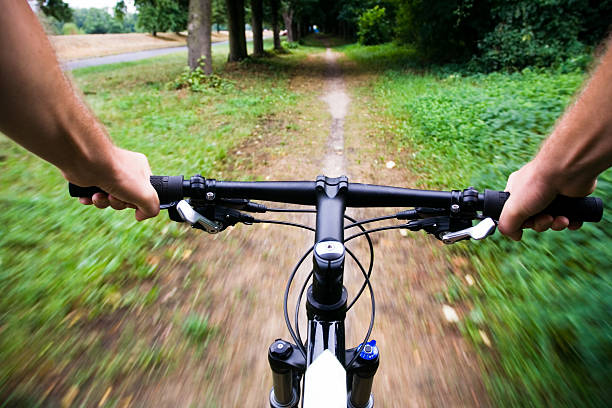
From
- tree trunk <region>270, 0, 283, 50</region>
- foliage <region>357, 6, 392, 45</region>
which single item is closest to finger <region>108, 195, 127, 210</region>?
tree trunk <region>270, 0, 283, 50</region>

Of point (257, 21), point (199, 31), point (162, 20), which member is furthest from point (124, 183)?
point (162, 20)

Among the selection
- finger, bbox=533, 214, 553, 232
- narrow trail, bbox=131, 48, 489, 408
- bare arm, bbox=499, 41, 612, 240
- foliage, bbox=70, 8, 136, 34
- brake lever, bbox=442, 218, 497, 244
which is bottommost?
narrow trail, bbox=131, 48, 489, 408

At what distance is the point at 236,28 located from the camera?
16859 millimetres

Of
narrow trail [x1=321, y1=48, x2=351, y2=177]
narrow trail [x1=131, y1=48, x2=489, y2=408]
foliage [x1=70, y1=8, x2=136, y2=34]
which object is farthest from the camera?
foliage [x1=70, y1=8, x2=136, y2=34]

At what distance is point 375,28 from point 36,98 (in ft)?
123

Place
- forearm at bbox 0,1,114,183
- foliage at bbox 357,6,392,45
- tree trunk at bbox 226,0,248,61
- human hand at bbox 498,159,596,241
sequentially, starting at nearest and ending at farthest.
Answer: forearm at bbox 0,1,114,183, human hand at bbox 498,159,596,241, tree trunk at bbox 226,0,248,61, foliage at bbox 357,6,392,45

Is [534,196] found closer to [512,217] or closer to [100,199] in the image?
[512,217]

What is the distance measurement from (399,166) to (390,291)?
10.3ft

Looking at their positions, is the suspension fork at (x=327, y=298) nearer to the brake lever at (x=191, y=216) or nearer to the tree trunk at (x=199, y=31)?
the brake lever at (x=191, y=216)

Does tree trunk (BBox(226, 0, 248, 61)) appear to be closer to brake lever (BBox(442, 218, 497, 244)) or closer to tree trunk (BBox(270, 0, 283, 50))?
tree trunk (BBox(270, 0, 283, 50))

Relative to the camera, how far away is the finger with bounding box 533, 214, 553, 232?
45.0 inches

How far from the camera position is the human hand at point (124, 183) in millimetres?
1006

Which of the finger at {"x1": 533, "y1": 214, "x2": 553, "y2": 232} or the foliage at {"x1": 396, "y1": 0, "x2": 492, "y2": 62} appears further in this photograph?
the foliage at {"x1": 396, "y1": 0, "x2": 492, "y2": 62}

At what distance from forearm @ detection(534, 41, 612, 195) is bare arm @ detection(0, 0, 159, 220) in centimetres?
127
